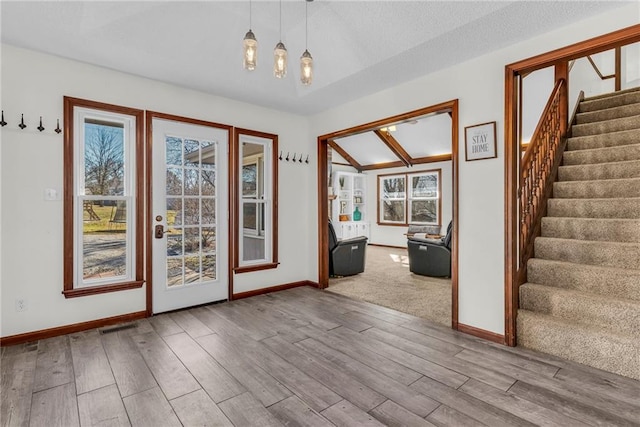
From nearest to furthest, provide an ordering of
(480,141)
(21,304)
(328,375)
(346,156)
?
(328,375) → (21,304) → (480,141) → (346,156)

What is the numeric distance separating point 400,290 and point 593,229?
90.8 inches

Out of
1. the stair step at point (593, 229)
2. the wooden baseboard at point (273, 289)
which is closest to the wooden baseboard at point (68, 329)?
the wooden baseboard at point (273, 289)

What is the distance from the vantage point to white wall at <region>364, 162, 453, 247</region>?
8.25 meters

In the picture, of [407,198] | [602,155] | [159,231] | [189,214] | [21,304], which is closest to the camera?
[21,304]

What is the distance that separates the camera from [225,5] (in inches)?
101

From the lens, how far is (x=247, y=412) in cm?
187

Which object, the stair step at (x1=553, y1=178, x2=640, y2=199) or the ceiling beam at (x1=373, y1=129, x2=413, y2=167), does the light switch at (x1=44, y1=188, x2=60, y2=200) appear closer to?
the stair step at (x1=553, y1=178, x2=640, y2=199)

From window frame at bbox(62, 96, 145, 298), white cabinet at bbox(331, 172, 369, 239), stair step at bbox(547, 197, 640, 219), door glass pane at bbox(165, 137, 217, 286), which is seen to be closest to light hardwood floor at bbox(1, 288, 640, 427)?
window frame at bbox(62, 96, 145, 298)

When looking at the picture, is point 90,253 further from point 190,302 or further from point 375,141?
point 375,141

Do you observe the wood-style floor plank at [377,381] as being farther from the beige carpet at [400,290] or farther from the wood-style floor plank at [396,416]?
the beige carpet at [400,290]

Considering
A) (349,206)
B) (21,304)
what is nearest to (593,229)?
(21,304)

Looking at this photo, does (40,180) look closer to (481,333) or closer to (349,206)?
(481,333)

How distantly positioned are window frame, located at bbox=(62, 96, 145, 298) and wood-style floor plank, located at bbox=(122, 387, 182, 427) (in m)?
1.62

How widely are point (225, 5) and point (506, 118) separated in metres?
2.51
